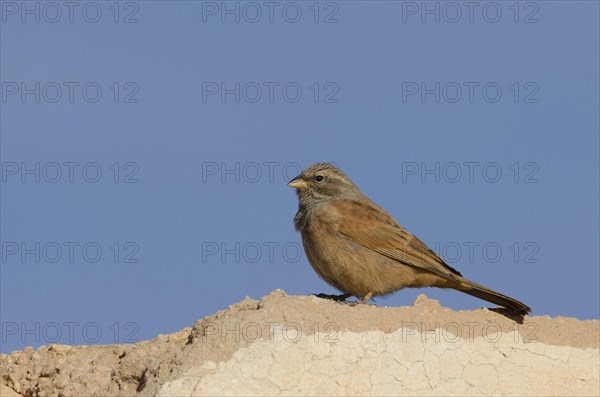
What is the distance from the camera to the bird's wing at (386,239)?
12641mm

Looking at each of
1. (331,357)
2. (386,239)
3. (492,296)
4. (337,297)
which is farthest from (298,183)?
(331,357)

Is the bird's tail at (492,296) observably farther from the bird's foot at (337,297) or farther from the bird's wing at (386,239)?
the bird's foot at (337,297)

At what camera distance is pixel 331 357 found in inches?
391

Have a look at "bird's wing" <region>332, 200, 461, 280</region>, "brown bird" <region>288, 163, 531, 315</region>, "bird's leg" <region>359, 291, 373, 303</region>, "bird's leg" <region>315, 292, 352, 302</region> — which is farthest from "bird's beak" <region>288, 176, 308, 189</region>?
"bird's leg" <region>359, 291, 373, 303</region>

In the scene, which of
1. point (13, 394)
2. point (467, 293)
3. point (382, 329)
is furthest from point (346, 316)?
point (13, 394)

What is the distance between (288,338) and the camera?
995 centimetres

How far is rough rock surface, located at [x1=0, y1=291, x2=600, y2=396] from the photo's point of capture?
9.66 metres

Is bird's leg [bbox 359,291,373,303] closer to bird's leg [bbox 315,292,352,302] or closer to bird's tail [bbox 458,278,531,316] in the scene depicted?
bird's leg [bbox 315,292,352,302]

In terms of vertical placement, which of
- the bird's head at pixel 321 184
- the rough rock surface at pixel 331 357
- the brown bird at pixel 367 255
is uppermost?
the bird's head at pixel 321 184

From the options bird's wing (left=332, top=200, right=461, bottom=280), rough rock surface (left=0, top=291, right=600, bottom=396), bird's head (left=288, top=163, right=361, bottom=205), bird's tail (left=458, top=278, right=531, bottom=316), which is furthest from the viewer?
bird's head (left=288, top=163, right=361, bottom=205)

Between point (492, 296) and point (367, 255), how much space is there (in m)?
1.57

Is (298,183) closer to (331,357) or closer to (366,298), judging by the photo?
(366,298)

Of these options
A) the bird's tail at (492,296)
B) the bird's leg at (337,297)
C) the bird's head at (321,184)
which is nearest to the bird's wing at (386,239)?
the bird's tail at (492,296)

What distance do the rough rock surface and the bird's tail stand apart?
0.18 meters
